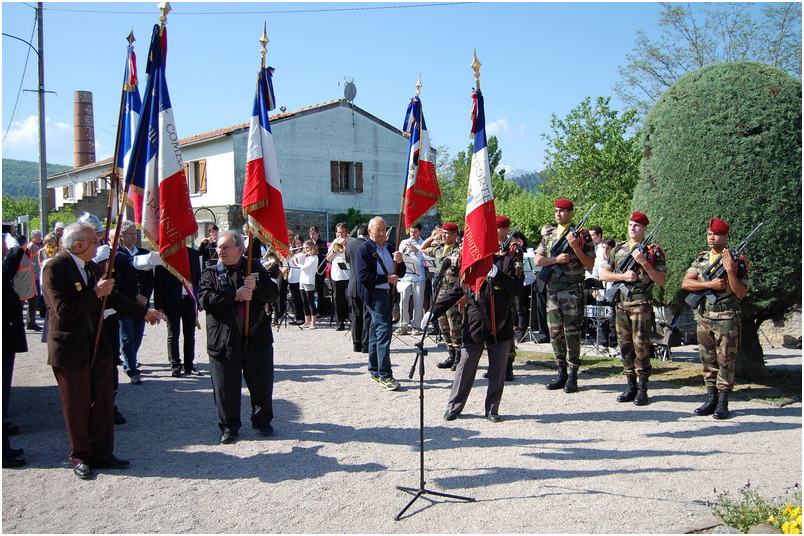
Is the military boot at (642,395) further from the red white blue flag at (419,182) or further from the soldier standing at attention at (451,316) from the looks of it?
the red white blue flag at (419,182)

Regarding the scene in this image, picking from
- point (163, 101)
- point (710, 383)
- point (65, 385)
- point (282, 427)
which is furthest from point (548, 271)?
point (65, 385)

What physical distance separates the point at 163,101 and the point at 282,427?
11.4 feet

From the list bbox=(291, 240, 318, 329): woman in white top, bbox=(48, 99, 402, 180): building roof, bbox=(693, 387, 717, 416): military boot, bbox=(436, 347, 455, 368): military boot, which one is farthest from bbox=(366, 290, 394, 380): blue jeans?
bbox=(48, 99, 402, 180): building roof

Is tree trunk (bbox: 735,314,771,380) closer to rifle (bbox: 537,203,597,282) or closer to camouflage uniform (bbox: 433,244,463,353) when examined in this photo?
rifle (bbox: 537,203,597,282)

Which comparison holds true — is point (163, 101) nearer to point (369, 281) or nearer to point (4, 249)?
point (4, 249)

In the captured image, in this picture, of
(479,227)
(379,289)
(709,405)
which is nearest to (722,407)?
(709,405)

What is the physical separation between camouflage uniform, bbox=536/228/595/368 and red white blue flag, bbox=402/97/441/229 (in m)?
1.75

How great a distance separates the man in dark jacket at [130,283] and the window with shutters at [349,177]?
2589cm

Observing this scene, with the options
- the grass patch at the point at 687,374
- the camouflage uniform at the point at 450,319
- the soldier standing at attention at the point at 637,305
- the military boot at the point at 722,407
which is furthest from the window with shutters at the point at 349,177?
the military boot at the point at 722,407

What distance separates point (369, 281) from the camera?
27.4 ft

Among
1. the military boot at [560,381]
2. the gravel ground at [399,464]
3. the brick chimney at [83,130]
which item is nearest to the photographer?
the gravel ground at [399,464]

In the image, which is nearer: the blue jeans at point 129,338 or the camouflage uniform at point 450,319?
the blue jeans at point 129,338

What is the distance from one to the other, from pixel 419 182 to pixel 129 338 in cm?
441

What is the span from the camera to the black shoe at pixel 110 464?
5.60 m
